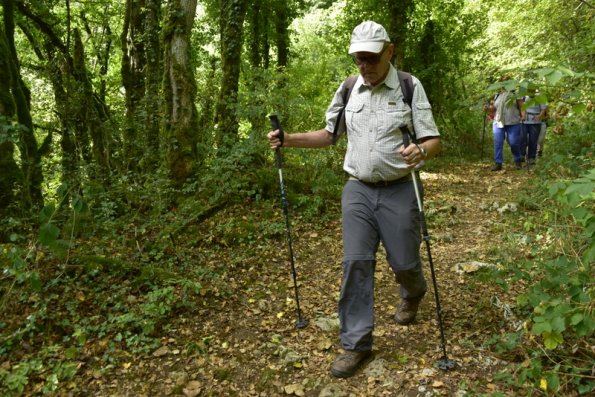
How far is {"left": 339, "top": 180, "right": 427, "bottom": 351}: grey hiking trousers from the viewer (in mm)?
3750

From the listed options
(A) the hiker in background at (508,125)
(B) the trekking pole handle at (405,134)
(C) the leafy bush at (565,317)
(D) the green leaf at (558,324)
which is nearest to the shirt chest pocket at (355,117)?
(B) the trekking pole handle at (405,134)

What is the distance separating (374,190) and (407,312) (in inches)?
55.7

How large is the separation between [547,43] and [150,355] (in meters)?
14.3

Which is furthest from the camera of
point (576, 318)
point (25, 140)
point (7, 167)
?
point (25, 140)

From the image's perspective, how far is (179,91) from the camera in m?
7.81

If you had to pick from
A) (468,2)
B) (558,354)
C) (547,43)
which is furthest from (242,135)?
(468,2)

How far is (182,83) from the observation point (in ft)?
25.6

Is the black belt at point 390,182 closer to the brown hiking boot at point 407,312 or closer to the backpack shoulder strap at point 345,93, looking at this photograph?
the backpack shoulder strap at point 345,93

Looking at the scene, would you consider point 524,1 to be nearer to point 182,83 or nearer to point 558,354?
point 182,83

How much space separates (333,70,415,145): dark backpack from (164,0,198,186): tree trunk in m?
4.33

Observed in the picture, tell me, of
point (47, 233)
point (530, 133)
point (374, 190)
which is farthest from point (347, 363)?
point (530, 133)

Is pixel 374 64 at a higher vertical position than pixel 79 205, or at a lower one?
higher

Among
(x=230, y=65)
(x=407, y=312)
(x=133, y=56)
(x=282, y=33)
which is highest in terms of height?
(x=282, y=33)

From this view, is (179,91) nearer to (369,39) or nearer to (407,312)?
(369,39)
